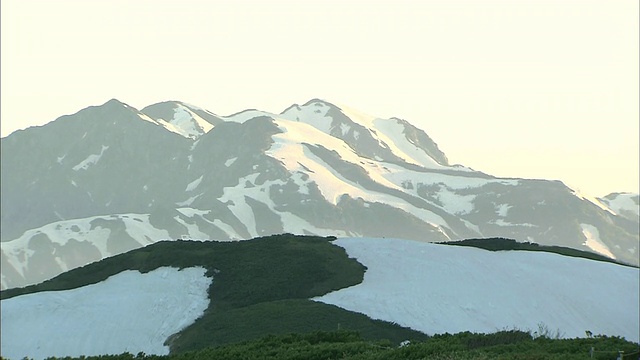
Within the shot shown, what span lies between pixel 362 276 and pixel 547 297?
49.2ft

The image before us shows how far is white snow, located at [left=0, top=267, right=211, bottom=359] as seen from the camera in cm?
5991

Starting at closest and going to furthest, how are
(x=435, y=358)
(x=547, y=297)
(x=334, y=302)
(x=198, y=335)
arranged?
(x=435, y=358)
(x=198, y=335)
(x=334, y=302)
(x=547, y=297)

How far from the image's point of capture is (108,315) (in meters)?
64.1

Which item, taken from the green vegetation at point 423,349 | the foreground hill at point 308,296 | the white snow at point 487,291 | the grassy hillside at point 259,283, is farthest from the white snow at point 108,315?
the green vegetation at point 423,349

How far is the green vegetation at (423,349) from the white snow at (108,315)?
20.6m

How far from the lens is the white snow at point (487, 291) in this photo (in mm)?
59156

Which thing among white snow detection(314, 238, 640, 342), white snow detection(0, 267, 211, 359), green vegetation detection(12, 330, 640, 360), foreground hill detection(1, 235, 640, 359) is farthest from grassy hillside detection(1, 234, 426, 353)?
green vegetation detection(12, 330, 640, 360)

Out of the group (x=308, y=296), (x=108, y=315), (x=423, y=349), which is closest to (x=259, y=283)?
(x=308, y=296)

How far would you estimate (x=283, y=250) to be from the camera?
7550cm

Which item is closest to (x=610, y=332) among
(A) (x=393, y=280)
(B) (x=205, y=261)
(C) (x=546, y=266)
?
(C) (x=546, y=266)

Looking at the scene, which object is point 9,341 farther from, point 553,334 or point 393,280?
point 553,334

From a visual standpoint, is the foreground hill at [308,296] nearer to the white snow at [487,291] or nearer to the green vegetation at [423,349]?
the white snow at [487,291]

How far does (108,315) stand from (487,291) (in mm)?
30089

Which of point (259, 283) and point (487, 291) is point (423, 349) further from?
point (259, 283)
